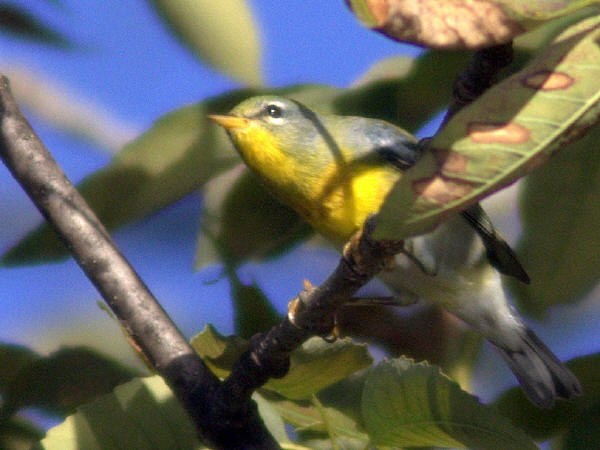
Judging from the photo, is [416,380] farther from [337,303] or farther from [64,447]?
[64,447]

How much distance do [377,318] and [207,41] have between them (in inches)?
17.8

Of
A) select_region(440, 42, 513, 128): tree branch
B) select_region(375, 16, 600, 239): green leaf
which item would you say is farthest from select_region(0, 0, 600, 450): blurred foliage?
select_region(375, 16, 600, 239): green leaf

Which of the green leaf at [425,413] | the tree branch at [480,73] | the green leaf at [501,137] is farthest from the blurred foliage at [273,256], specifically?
the green leaf at [501,137]

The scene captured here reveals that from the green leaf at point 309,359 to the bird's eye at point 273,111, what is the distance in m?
0.57

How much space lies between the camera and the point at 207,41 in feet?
3.61

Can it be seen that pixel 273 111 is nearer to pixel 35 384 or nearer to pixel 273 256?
pixel 273 256

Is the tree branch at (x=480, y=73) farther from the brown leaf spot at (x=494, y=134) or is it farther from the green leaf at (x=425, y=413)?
the green leaf at (x=425, y=413)

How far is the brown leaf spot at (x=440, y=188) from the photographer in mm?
461

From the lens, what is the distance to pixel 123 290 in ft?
3.27

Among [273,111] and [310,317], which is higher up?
[273,111]

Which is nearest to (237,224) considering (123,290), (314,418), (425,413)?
(123,290)

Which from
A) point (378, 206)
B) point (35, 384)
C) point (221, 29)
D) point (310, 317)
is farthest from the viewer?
point (378, 206)

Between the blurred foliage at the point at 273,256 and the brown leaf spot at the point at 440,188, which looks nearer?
the brown leaf spot at the point at 440,188

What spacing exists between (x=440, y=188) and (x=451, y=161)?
16 millimetres
